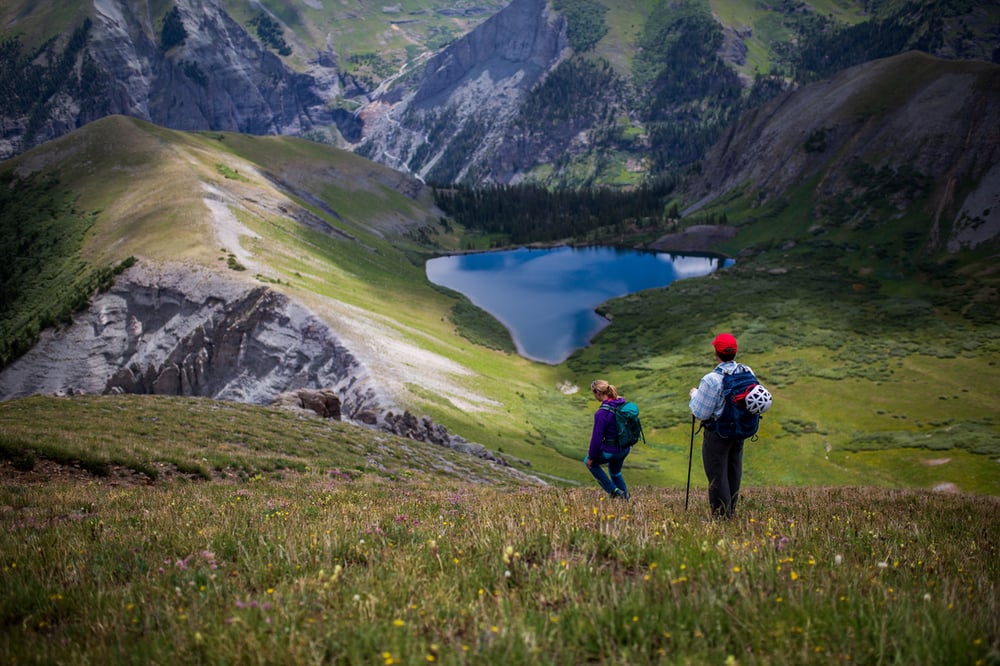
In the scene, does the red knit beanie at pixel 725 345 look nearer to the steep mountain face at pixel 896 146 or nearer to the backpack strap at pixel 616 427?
the backpack strap at pixel 616 427

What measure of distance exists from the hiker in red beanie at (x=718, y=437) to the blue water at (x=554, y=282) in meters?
85.6

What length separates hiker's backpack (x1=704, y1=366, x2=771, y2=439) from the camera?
9.21 m

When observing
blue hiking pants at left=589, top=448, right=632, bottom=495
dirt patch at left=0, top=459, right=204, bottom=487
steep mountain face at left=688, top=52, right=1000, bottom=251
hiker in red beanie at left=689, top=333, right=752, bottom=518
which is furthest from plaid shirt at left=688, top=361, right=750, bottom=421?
steep mountain face at left=688, top=52, right=1000, bottom=251

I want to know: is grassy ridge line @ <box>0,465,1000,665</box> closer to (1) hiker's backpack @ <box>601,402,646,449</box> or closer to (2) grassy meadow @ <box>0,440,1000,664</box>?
(2) grassy meadow @ <box>0,440,1000,664</box>

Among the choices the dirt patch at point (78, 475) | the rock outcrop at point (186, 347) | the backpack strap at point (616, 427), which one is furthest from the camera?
the rock outcrop at point (186, 347)

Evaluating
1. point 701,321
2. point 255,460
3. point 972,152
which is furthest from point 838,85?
point 255,460

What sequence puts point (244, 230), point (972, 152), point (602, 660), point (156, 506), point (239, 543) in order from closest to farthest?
point (602, 660), point (239, 543), point (156, 506), point (244, 230), point (972, 152)

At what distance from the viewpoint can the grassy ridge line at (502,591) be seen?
13.8 ft

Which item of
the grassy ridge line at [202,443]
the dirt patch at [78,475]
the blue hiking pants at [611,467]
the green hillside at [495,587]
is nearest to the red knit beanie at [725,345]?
the green hillside at [495,587]

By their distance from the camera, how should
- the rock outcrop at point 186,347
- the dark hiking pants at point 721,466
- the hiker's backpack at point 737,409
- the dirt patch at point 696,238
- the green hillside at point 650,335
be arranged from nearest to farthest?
the hiker's backpack at point 737,409
the dark hiking pants at point 721,466
the green hillside at point 650,335
the rock outcrop at point 186,347
the dirt patch at point 696,238

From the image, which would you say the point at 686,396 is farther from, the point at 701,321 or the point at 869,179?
the point at 869,179

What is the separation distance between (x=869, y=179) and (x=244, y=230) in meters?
142

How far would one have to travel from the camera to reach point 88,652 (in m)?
4.36

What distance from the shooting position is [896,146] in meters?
135
